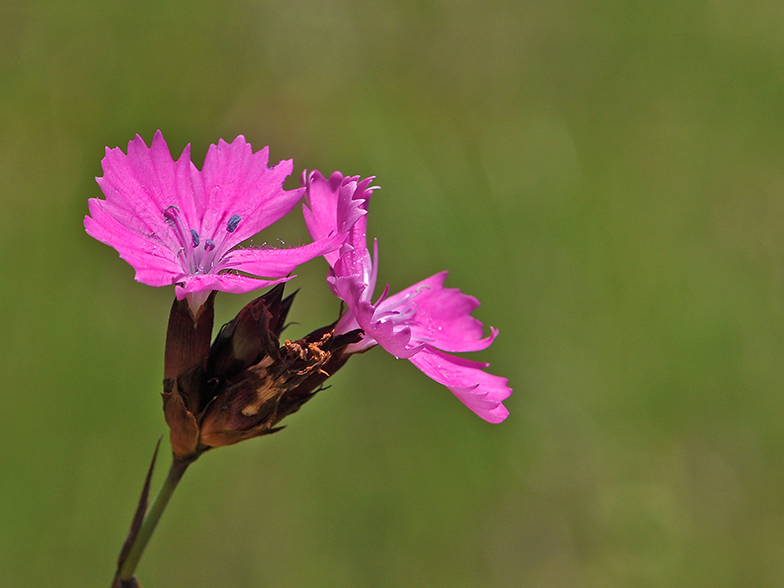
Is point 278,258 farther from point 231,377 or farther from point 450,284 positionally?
point 450,284

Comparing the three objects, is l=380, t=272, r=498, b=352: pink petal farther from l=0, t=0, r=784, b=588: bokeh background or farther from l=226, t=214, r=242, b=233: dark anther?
l=0, t=0, r=784, b=588: bokeh background

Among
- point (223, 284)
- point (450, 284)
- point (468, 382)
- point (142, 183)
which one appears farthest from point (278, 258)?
point (450, 284)

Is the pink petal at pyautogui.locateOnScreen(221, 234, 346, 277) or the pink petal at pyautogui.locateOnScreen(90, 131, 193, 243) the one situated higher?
the pink petal at pyautogui.locateOnScreen(90, 131, 193, 243)

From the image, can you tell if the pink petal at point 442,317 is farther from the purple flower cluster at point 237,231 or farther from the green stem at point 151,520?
the green stem at point 151,520

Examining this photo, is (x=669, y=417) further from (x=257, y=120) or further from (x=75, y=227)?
(x=75, y=227)

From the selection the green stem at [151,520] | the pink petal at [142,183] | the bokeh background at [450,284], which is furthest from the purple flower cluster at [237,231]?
the bokeh background at [450,284]

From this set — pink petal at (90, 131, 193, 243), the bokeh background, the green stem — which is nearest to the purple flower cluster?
pink petal at (90, 131, 193, 243)

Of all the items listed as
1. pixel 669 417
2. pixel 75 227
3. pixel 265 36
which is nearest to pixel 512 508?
pixel 669 417
